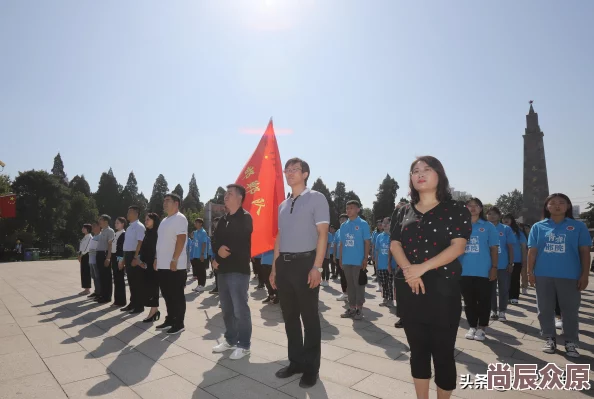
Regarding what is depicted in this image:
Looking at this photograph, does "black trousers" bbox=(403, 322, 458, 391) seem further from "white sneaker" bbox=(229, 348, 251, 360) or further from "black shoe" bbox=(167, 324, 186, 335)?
"black shoe" bbox=(167, 324, 186, 335)

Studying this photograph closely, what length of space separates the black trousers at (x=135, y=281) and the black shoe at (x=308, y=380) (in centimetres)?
457

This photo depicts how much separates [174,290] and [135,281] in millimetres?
2041

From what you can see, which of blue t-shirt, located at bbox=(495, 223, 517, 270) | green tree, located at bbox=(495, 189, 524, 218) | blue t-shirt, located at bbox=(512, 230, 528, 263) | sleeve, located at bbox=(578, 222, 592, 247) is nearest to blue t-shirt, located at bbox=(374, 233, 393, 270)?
blue t-shirt, located at bbox=(495, 223, 517, 270)

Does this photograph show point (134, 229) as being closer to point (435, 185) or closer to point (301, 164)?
point (301, 164)

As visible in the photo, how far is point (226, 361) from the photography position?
13.6 ft

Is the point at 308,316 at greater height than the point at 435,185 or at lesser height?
lesser

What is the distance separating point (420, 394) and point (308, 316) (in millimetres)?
1369

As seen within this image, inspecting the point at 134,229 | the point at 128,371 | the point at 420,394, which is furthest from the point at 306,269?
the point at 134,229

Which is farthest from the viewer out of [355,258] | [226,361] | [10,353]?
[355,258]

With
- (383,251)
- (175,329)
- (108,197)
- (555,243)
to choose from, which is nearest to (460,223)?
(555,243)

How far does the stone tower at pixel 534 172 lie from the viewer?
35.4 meters

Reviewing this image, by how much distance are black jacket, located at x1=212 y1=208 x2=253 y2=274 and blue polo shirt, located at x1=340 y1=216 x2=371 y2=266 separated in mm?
2748

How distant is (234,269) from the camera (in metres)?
4.42

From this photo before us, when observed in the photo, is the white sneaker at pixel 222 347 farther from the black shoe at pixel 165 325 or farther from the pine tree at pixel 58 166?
the pine tree at pixel 58 166
